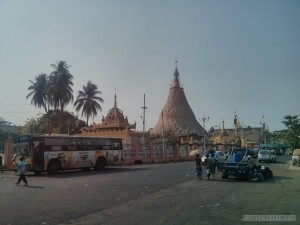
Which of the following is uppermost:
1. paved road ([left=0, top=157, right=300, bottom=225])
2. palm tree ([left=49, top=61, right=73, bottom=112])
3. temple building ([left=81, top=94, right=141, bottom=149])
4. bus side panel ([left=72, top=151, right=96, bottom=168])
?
palm tree ([left=49, top=61, right=73, bottom=112])

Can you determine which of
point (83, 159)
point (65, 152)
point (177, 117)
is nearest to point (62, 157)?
point (65, 152)

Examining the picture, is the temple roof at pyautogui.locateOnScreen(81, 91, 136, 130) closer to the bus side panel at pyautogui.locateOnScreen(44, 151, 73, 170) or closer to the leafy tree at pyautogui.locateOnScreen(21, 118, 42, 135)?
the leafy tree at pyautogui.locateOnScreen(21, 118, 42, 135)

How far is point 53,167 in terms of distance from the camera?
27.6m

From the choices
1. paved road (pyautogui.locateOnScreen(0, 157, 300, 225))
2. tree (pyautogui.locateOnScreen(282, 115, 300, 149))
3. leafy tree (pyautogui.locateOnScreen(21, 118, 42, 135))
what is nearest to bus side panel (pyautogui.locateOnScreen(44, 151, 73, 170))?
paved road (pyautogui.locateOnScreen(0, 157, 300, 225))

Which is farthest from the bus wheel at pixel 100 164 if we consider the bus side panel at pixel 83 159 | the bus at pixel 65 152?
the bus side panel at pixel 83 159

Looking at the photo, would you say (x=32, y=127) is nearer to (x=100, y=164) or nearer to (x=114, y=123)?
(x=114, y=123)

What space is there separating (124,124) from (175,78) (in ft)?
136

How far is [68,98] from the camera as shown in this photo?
5997cm

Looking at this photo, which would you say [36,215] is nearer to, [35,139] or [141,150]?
[35,139]

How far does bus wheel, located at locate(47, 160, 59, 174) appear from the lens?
27359mm

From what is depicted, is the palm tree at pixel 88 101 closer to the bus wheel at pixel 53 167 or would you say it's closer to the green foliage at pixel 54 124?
the green foliage at pixel 54 124

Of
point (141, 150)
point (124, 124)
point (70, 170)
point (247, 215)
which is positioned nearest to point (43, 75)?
point (124, 124)

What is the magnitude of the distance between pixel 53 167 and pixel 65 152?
1490 mm

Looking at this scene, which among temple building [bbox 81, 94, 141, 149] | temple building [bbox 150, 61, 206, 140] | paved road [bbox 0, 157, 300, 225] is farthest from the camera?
temple building [bbox 150, 61, 206, 140]
